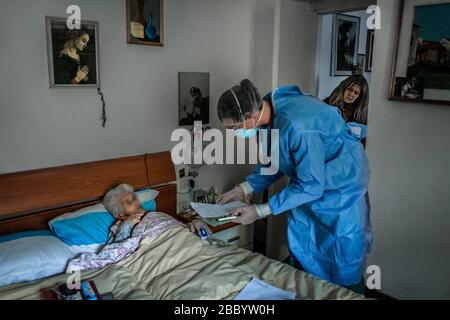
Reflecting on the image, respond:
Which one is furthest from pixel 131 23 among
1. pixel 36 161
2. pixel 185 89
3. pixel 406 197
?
pixel 406 197

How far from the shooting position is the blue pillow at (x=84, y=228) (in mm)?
1908

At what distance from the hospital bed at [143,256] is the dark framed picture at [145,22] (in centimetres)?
75

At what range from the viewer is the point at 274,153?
1.79 meters

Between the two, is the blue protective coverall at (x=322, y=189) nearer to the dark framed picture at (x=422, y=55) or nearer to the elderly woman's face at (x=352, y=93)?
the dark framed picture at (x=422, y=55)

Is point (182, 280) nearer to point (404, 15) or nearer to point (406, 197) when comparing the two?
point (406, 197)

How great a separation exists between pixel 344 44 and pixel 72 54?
106 inches

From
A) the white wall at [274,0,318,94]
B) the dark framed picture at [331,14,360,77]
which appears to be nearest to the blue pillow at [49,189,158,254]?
the white wall at [274,0,318,94]

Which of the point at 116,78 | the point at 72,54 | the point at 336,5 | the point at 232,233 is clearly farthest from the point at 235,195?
the point at 336,5

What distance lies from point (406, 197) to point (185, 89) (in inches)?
64.3

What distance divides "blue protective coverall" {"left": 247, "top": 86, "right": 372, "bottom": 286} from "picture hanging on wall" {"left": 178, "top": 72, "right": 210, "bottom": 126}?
105 cm

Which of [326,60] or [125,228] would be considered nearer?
[125,228]

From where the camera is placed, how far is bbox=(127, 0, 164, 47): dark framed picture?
2336mm

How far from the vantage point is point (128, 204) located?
2121 millimetres

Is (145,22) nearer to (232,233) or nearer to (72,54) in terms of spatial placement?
(72,54)
